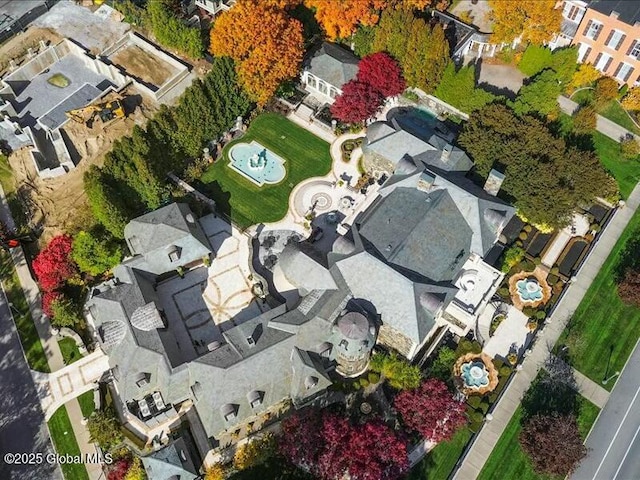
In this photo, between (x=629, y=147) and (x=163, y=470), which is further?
(x=629, y=147)

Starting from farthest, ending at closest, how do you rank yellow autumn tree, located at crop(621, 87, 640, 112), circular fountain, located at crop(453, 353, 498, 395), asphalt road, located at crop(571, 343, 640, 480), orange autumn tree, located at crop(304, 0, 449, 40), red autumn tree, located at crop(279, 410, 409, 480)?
yellow autumn tree, located at crop(621, 87, 640, 112) < orange autumn tree, located at crop(304, 0, 449, 40) < circular fountain, located at crop(453, 353, 498, 395) < asphalt road, located at crop(571, 343, 640, 480) < red autumn tree, located at crop(279, 410, 409, 480)

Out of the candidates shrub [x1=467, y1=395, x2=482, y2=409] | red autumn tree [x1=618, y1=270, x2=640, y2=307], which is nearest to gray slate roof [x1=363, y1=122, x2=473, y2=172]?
red autumn tree [x1=618, y1=270, x2=640, y2=307]

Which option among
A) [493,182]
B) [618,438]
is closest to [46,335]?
[493,182]

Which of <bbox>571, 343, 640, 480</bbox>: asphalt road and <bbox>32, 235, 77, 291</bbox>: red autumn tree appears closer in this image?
<bbox>571, 343, 640, 480</bbox>: asphalt road

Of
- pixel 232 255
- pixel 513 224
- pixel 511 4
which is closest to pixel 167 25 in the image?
pixel 232 255

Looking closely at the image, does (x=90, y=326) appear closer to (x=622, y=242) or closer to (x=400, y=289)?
(x=400, y=289)

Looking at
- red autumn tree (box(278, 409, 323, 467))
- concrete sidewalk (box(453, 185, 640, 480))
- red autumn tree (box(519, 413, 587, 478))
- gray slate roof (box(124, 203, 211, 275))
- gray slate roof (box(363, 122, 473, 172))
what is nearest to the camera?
red autumn tree (box(278, 409, 323, 467))

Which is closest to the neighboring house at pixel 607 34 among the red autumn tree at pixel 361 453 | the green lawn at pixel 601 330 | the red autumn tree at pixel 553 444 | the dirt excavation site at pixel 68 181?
the green lawn at pixel 601 330

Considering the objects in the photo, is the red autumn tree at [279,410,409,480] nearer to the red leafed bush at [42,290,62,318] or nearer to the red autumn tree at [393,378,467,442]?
A: the red autumn tree at [393,378,467,442]
